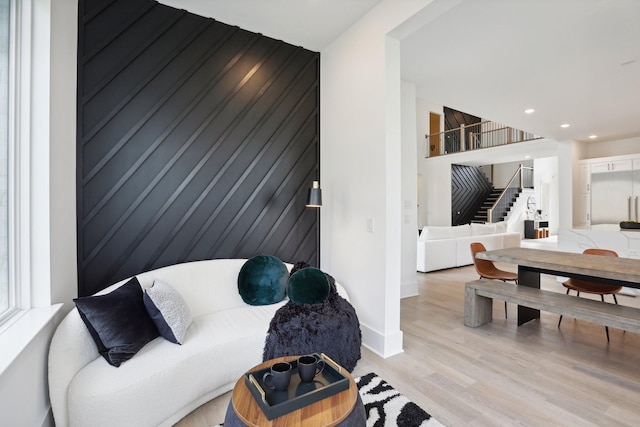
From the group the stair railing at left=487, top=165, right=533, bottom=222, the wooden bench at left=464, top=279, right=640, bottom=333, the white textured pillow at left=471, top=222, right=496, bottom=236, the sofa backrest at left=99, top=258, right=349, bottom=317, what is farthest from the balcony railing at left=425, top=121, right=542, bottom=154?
the sofa backrest at left=99, top=258, right=349, bottom=317

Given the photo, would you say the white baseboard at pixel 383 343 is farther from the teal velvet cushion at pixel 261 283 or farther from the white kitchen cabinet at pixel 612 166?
the white kitchen cabinet at pixel 612 166

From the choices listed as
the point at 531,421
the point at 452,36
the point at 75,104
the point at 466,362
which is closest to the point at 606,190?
the point at 452,36

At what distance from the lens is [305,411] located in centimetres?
121

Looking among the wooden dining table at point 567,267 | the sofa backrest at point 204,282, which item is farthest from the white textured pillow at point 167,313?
the wooden dining table at point 567,267

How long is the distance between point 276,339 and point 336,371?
0.81 meters

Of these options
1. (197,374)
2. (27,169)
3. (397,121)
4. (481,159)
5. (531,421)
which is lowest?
(531,421)

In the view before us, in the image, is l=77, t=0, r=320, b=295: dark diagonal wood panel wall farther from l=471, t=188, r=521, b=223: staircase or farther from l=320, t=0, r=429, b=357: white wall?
l=471, t=188, r=521, b=223: staircase

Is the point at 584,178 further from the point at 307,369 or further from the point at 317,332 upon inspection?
the point at 307,369

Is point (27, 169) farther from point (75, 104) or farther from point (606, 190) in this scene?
point (606, 190)

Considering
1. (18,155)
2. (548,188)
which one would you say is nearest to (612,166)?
(548,188)

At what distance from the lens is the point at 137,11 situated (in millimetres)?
2535

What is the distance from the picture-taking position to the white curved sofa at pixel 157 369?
59.8 inches

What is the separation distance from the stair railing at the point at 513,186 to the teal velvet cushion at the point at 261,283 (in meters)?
11.1

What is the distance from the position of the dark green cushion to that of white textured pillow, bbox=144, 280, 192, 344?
0.84 metres
